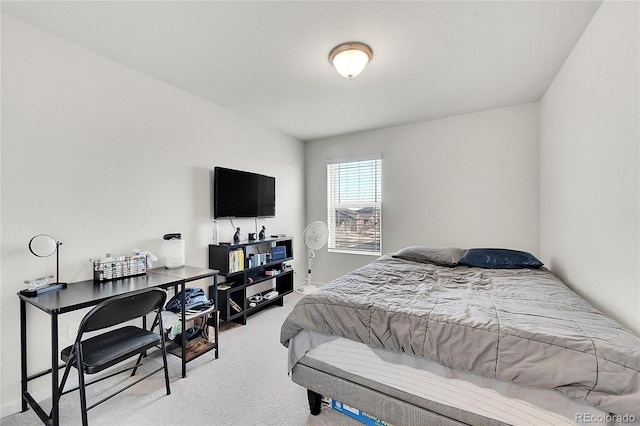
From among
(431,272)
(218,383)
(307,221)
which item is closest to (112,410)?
(218,383)

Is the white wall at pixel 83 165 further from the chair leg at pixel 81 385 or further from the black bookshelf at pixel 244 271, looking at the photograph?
the chair leg at pixel 81 385

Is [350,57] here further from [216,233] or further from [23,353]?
[23,353]

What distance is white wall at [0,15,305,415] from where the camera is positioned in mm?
1796

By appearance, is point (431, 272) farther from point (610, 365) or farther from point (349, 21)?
point (349, 21)

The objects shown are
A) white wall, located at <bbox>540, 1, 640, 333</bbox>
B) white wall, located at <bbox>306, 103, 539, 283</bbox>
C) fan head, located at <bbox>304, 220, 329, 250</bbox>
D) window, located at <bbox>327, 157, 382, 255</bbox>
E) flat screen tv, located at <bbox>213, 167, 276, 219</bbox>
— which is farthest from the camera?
window, located at <bbox>327, 157, 382, 255</bbox>

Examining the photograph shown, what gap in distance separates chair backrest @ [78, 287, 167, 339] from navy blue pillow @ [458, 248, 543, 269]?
282cm

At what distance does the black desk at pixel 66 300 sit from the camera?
1503 millimetres

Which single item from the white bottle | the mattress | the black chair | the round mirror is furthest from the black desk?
the mattress

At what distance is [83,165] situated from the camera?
2127 mm

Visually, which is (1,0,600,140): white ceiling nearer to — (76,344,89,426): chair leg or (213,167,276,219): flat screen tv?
(213,167,276,219): flat screen tv

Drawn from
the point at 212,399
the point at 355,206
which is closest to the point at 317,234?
the point at 355,206

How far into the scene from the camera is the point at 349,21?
1.82m

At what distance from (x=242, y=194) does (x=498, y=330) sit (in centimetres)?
292

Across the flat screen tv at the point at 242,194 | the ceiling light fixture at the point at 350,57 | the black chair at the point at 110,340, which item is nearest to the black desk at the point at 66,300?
the black chair at the point at 110,340
